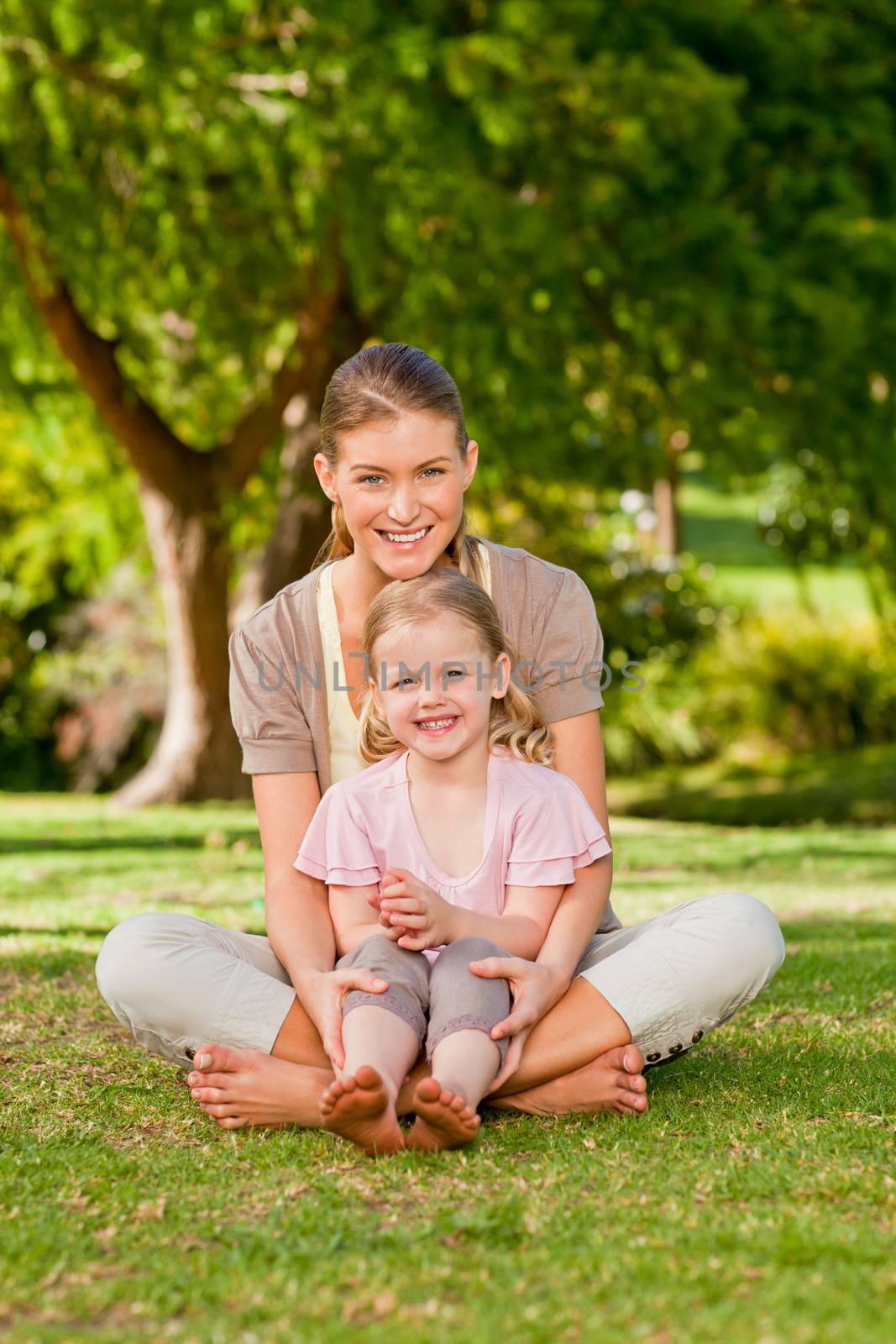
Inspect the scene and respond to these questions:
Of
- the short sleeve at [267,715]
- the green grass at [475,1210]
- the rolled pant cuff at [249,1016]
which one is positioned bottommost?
the green grass at [475,1210]

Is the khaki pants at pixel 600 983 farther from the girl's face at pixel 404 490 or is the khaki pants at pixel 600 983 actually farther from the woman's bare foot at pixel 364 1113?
the girl's face at pixel 404 490

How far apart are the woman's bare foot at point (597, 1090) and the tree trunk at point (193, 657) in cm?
795

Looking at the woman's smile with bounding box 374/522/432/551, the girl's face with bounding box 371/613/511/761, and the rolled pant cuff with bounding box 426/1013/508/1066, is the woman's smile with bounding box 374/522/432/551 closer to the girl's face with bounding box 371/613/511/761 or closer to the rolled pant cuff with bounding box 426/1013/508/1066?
the girl's face with bounding box 371/613/511/761

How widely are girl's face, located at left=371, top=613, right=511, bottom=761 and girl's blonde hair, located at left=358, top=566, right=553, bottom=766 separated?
0.05 feet

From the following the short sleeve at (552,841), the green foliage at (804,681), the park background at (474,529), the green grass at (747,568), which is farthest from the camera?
the green grass at (747,568)

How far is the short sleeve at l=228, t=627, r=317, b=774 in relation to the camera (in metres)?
3.18

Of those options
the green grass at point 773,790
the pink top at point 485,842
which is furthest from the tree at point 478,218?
the pink top at point 485,842

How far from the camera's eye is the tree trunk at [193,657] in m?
10.4

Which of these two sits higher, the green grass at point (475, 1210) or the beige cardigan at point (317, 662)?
the beige cardigan at point (317, 662)

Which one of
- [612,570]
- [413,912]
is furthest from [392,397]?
[612,570]

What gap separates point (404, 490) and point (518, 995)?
1.09 metres

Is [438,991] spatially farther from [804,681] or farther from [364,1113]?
[804,681]

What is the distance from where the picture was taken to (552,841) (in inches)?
114

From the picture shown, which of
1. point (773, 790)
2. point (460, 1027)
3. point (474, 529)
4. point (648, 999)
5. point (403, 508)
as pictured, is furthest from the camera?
point (773, 790)
